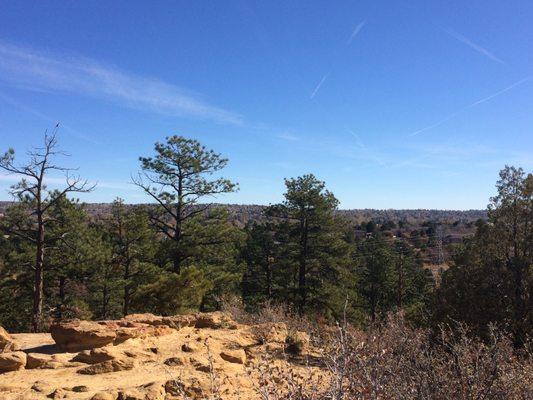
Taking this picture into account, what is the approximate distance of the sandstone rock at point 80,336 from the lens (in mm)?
9070

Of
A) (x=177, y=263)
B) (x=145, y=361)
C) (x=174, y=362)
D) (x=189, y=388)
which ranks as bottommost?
(x=145, y=361)

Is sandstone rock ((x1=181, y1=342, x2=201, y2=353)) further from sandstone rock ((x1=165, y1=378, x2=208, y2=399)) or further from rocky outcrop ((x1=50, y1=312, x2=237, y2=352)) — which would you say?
sandstone rock ((x1=165, y1=378, x2=208, y2=399))

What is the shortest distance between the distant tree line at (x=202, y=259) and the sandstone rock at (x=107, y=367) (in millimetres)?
5997

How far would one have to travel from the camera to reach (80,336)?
9117 millimetres

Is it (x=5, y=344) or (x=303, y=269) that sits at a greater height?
(x=303, y=269)

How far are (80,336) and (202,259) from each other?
1153cm

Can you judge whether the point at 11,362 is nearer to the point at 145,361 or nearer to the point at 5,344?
the point at 5,344

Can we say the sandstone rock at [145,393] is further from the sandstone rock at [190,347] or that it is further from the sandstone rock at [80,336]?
the sandstone rock at [80,336]

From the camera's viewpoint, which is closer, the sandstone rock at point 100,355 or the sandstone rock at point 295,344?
the sandstone rock at point 100,355

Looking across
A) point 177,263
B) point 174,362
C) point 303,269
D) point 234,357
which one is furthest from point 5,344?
point 303,269

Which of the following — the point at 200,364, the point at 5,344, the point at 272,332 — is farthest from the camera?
the point at 272,332

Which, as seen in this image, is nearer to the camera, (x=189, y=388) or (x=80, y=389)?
(x=189, y=388)

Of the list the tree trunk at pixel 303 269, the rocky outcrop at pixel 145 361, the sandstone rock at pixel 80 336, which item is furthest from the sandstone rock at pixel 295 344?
the tree trunk at pixel 303 269

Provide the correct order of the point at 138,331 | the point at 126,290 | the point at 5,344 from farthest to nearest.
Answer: the point at 126,290 → the point at 138,331 → the point at 5,344
